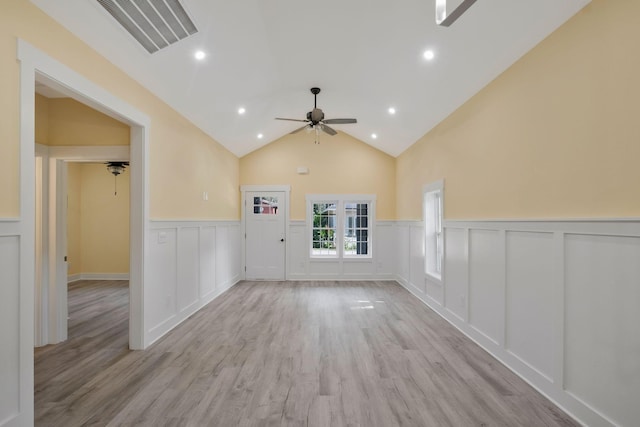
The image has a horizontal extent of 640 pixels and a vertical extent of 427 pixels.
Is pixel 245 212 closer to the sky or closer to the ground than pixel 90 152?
closer to the ground

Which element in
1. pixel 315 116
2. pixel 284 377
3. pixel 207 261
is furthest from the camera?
pixel 207 261

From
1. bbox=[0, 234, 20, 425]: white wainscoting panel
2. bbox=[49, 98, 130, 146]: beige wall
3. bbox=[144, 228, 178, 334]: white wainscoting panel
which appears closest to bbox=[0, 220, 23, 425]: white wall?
bbox=[0, 234, 20, 425]: white wainscoting panel

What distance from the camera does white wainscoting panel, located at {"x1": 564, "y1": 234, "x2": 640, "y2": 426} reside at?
1.69 metres

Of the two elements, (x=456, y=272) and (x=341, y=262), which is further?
(x=341, y=262)

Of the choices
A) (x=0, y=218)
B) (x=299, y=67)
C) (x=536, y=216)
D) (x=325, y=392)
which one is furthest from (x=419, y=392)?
(x=299, y=67)

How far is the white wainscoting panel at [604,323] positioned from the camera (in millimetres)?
1687

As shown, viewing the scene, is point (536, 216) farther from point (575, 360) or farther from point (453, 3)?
point (453, 3)

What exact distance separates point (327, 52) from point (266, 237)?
422 centimetres

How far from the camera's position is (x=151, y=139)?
3324 mm

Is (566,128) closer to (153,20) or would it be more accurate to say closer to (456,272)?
(456,272)

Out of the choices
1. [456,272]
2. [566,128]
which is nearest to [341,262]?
[456,272]

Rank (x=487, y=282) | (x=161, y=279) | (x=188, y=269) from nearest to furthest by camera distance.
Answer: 1. (x=487, y=282)
2. (x=161, y=279)
3. (x=188, y=269)

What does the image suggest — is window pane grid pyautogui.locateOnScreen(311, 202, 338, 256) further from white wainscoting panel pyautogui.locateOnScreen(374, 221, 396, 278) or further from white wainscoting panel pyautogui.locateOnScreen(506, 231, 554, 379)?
white wainscoting panel pyautogui.locateOnScreen(506, 231, 554, 379)

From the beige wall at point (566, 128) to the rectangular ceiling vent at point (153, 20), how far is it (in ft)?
9.54
